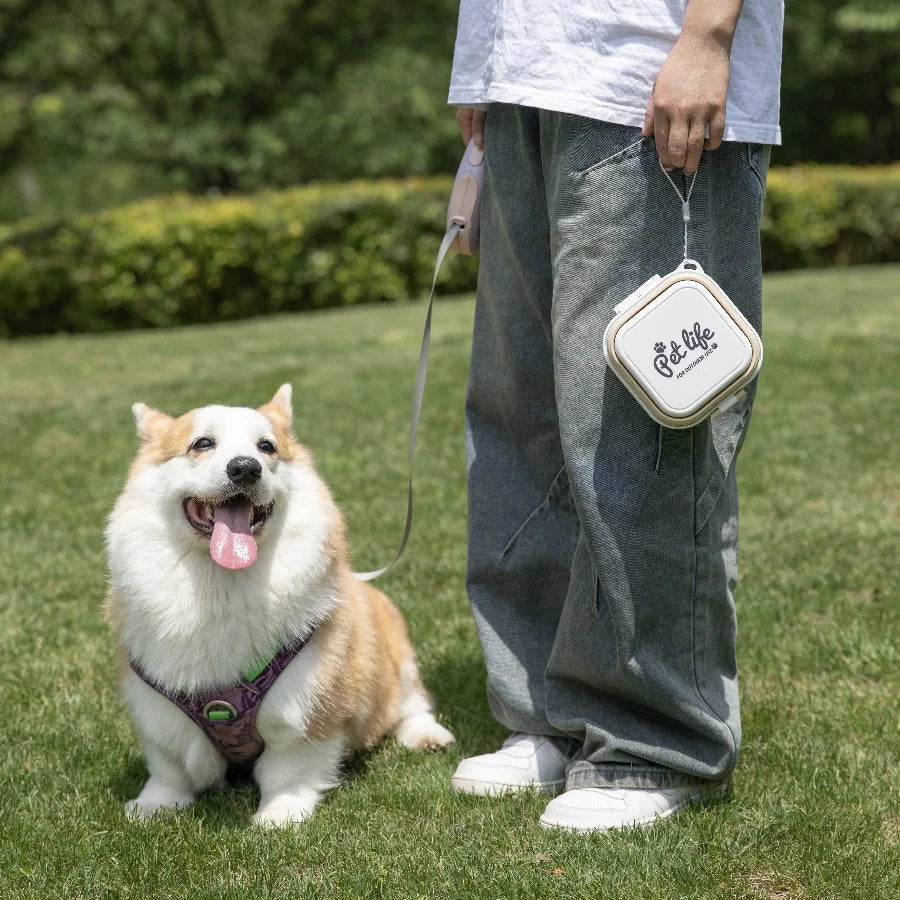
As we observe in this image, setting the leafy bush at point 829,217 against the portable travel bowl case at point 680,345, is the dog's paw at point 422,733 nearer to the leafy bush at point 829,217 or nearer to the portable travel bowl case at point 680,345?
the portable travel bowl case at point 680,345

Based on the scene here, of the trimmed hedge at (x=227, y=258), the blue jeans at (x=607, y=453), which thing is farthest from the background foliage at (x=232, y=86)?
the blue jeans at (x=607, y=453)

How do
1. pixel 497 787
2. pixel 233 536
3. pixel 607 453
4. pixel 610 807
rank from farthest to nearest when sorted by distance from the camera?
pixel 497 787 → pixel 233 536 → pixel 610 807 → pixel 607 453

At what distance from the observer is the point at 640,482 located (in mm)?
2297

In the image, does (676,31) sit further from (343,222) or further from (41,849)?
(343,222)

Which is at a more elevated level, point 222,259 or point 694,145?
point 694,145

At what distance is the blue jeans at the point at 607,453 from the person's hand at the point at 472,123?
0.14 m

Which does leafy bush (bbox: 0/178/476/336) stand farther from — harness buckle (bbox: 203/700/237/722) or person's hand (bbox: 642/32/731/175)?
person's hand (bbox: 642/32/731/175)

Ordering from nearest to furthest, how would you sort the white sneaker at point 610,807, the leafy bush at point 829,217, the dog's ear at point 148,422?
the white sneaker at point 610,807 → the dog's ear at point 148,422 → the leafy bush at point 829,217

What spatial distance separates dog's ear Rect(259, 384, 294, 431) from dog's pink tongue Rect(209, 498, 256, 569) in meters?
0.37

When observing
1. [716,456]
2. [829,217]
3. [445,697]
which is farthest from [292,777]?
[829,217]

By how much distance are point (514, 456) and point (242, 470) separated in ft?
2.22

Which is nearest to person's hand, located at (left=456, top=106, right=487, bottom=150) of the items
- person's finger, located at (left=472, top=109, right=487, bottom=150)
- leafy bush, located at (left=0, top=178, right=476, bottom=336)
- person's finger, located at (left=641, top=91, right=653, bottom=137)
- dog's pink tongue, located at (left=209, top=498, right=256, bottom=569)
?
person's finger, located at (left=472, top=109, right=487, bottom=150)

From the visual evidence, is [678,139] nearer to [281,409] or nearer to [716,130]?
[716,130]

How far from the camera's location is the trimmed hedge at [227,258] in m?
12.4
